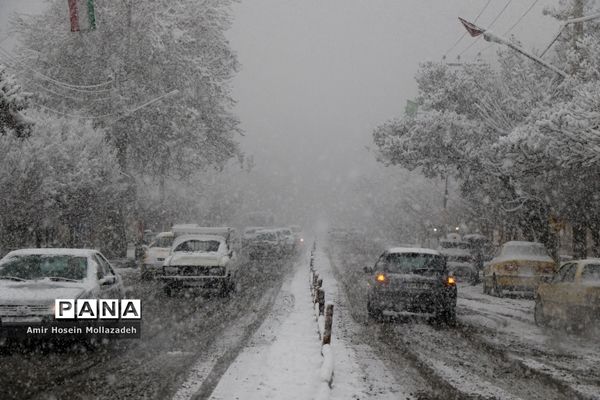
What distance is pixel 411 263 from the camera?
17281 mm

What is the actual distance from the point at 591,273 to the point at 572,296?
0.57 meters

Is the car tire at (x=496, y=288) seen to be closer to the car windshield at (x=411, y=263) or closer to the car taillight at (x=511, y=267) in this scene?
the car taillight at (x=511, y=267)

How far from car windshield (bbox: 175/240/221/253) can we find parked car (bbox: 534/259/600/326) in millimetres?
9695

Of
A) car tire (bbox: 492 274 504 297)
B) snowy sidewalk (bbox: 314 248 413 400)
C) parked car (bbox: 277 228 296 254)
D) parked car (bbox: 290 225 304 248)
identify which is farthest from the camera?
parked car (bbox: 290 225 304 248)

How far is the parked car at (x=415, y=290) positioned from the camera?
1666cm

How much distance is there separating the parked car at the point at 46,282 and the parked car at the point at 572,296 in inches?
326

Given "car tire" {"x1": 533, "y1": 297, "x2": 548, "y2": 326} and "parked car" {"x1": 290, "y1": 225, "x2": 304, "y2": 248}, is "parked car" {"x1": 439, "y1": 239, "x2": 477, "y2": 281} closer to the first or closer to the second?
"car tire" {"x1": 533, "y1": 297, "x2": 548, "y2": 326}

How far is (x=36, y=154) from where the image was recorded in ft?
97.9

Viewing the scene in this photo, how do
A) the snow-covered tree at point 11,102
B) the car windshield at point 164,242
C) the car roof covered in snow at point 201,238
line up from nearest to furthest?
the snow-covered tree at point 11,102
the car roof covered in snow at point 201,238
the car windshield at point 164,242

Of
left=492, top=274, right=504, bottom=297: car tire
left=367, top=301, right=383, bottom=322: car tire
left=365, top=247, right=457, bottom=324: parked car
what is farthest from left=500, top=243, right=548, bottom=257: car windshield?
left=367, top=301, right=383, bottom=322: car tire

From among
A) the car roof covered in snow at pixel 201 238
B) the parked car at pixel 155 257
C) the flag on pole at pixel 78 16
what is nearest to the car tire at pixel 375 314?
the car roof covered in snow at pixel 201 238

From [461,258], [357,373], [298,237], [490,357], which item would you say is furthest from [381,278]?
[298,237]

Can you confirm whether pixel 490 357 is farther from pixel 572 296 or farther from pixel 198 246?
pixel 198 246

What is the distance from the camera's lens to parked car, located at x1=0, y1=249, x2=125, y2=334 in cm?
1074
